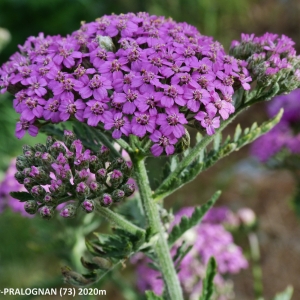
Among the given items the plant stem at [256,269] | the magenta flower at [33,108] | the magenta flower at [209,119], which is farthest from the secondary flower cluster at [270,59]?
the plant stem at [256,269]

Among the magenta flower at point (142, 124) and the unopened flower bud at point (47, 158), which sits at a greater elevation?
the unopened flower bud at point (47, 158)

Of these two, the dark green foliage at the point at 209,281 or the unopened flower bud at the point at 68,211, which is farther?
the dark green foliage at the point at 209,281

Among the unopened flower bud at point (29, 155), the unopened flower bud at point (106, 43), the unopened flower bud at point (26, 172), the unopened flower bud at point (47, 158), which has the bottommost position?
the unopened flower bud at point (26, 172)

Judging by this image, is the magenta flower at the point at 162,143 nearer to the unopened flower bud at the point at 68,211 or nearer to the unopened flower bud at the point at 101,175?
the unopened flower bud at the point at 101,175

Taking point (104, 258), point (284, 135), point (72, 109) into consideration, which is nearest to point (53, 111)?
point (72, 109)

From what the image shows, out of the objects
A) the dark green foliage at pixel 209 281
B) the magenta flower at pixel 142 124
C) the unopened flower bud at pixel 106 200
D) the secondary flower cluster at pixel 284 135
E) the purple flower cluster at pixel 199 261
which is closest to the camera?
the magenta flower at pixel 142 124

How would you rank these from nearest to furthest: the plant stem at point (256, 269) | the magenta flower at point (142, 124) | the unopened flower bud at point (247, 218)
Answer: the magenta flower at point (142, 124) → the plant stem at point (256, 269) → the unopened flower bud at point (247, 218)

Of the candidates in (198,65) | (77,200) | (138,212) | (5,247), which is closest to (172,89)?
(198,65)
